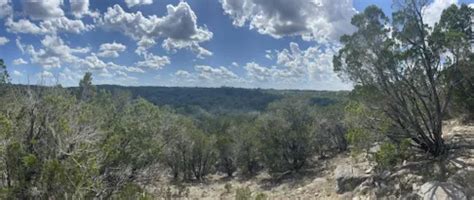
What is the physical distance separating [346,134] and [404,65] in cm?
428

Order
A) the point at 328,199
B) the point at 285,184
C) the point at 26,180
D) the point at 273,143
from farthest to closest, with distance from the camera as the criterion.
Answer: the point at 273,143
the point at 285,184
the point at 328,199
the point at 26,180

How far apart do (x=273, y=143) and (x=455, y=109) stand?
9804 millimetres

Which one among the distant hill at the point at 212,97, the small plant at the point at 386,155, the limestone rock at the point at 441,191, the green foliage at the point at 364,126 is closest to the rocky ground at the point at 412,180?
the limestone rock at the point at 441,191

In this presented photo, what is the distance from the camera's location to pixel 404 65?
39.7 ft

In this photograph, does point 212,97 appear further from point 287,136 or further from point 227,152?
point 287,136

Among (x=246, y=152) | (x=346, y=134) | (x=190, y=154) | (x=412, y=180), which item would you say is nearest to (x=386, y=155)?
(x=412, y=180)

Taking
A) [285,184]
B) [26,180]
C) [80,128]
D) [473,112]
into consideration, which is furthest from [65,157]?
[473,112]

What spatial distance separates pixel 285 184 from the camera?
19828 millimetres

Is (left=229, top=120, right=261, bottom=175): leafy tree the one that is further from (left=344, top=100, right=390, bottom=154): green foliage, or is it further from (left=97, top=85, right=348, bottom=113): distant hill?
(left=97, top=85, right=348, bottom=113): distant hill

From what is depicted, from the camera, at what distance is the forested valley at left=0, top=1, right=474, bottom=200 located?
301 inches

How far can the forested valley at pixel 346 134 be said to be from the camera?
7.65 m

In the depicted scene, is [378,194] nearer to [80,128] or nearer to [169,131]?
[80,128]

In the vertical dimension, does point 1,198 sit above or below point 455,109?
below

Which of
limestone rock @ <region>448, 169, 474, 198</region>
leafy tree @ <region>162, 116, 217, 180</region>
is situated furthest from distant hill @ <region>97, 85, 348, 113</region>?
limestone rock @ <region>448, 169, 474, 198</region>
